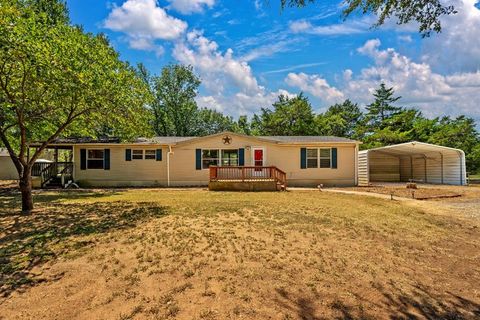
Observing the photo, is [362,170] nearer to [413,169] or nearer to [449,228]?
[413,169]

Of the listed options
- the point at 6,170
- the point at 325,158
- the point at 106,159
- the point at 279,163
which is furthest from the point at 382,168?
the point at 6,170

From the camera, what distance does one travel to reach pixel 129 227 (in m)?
7.00

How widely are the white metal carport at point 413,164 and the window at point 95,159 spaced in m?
15.4

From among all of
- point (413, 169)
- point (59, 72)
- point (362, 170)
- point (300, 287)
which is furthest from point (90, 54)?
point (413, 169)

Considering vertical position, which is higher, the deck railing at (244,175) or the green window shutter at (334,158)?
the green window shutter at (334,158)

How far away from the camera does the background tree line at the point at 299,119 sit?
29.3m

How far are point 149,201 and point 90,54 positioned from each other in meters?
5.18

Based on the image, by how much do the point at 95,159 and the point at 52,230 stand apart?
1147 cm

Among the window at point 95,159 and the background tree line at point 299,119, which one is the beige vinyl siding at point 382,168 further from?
the window at point 95,159

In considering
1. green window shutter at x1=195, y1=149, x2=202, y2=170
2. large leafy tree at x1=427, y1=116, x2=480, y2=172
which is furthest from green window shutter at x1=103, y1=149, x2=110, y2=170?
large leafy tree at x1=427, y1=116, x2=480, y2=172

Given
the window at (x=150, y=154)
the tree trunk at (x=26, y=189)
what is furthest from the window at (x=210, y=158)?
the tree trunk at (x=26, y=189)

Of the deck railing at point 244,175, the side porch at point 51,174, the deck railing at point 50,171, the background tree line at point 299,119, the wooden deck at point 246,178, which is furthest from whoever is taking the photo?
the background tree line at point 299,119

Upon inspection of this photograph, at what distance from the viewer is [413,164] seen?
22.8m

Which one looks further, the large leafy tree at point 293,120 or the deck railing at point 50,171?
the large leafy tree at point 293,120
